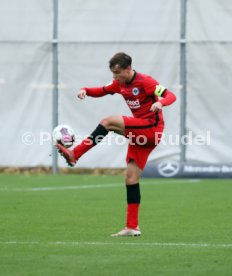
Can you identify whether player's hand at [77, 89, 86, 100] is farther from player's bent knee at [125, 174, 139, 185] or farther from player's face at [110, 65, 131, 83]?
player's bent knee at [125, 174, 139, 185]

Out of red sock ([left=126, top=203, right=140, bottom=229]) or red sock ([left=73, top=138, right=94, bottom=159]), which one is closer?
red sock ([left=73, top=138, right=94, bottom=159])

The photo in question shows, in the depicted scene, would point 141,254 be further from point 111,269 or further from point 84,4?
point 84,4

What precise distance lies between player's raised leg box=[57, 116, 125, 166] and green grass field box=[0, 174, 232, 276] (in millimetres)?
818

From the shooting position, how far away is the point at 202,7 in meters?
19.4

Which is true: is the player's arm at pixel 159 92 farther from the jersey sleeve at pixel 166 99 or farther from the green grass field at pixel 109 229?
the green grass field at pixel 109 229

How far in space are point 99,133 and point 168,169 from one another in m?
9.25

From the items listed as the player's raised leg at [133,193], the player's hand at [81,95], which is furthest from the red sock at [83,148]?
the player's hand at [81,95]

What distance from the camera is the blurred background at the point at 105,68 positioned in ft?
63.4

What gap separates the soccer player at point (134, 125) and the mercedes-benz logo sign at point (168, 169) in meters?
8.69

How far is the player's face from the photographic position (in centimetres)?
1006

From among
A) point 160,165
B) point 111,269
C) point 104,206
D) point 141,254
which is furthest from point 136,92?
point 160,165

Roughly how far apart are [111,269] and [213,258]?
1.03 m

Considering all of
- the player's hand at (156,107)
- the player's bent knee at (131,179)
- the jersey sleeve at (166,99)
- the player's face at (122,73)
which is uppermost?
the player's face at (122,73)

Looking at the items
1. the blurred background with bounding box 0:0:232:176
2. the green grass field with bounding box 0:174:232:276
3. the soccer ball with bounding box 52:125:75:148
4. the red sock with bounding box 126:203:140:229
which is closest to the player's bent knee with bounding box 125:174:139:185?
the red sock with bounding box 126:203:140:229
